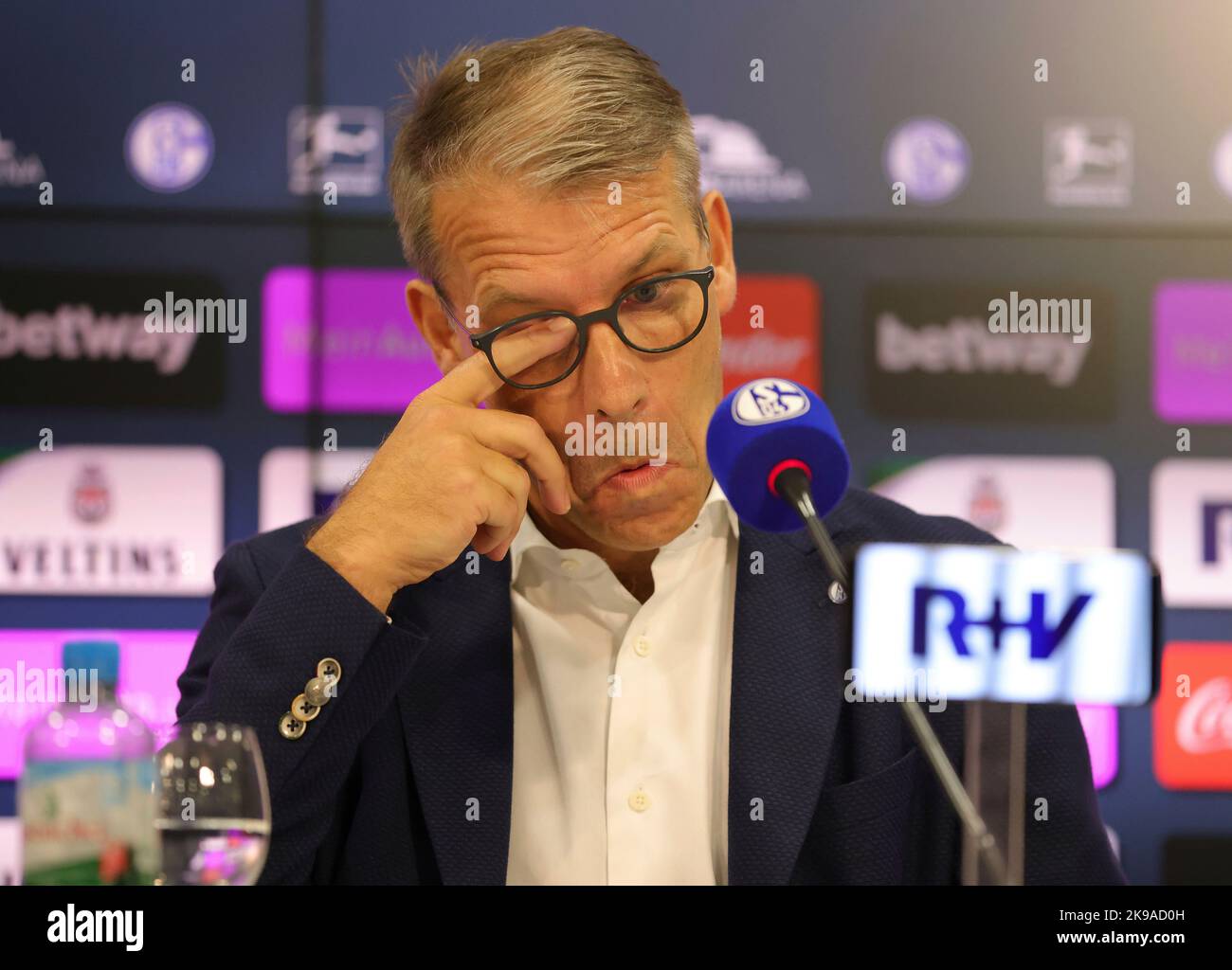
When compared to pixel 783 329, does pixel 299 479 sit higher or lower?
lower

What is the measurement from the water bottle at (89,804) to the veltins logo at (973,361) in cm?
236

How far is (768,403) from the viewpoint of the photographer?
1286 mm

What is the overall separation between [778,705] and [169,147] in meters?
2.33

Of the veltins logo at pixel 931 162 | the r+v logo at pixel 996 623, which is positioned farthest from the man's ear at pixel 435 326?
the veltins logo at pixel 931 162

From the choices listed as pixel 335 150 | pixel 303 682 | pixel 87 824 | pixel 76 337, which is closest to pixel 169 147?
pixel 335 150

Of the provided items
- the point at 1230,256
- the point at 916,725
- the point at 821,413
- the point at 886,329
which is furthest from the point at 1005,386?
the point at 916,725

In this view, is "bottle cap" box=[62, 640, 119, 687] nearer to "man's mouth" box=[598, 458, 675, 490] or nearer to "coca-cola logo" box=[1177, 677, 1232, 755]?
"man's mouth" box=[598, 458, 675, 490]

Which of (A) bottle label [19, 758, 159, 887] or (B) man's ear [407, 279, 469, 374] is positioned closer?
(A) bottle label [19, 758, 159, 887]

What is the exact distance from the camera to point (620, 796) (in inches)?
64.8

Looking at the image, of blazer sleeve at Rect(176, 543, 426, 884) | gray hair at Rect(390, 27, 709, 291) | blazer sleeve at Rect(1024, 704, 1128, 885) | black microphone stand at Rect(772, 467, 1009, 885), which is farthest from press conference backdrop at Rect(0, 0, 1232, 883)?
black microphone stand at Rect(772, 467, 1009, 885)

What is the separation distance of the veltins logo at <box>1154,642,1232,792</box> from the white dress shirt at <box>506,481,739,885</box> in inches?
73.2

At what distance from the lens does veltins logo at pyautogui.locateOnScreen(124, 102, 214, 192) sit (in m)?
3.22

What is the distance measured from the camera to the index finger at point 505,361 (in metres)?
1.59

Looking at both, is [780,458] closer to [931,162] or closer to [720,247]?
[720,247]
